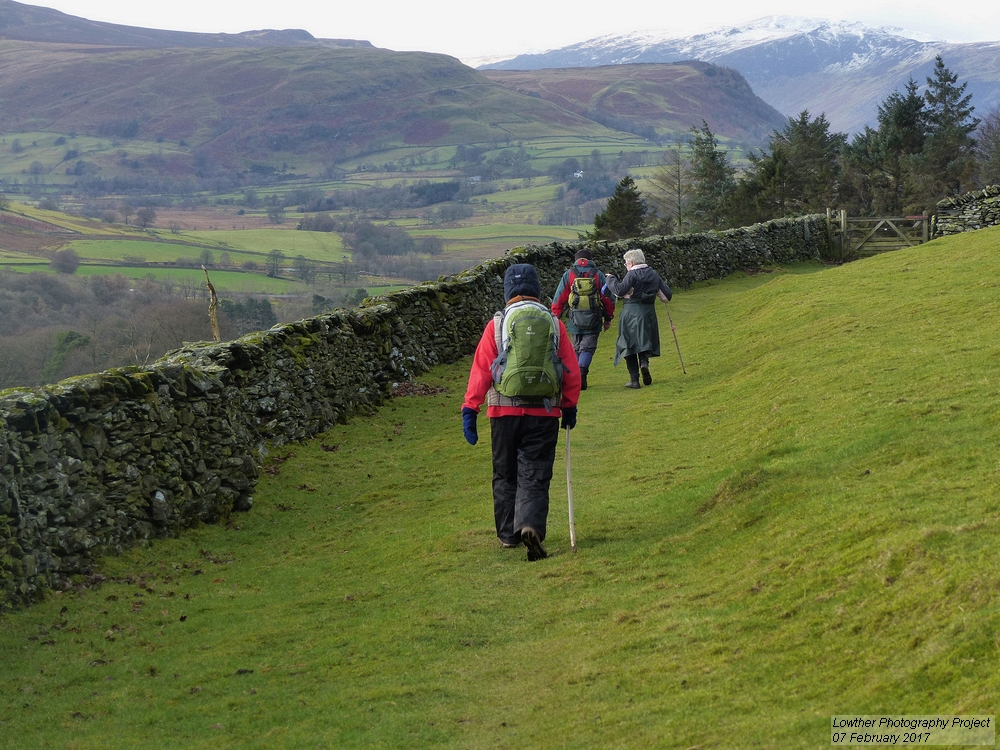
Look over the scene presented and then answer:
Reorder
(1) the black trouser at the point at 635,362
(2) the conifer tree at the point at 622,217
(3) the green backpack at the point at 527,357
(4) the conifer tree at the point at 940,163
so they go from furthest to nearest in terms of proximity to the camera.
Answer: (2) the conifer tree at the point at 622,217 < (4) the conifer tree at the point at 940,163 < (1) the black trouser at the point at 635,362 < (3) the green backpack at the point at 527,357

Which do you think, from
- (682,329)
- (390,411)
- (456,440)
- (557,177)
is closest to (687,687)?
(456,440)

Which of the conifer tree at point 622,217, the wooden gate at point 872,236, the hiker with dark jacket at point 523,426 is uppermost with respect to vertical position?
the conifer tree at point 622,217

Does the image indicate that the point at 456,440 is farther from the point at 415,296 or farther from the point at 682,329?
the point at 682,329

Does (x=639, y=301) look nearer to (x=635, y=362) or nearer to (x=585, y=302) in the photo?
(x=585, y=302)

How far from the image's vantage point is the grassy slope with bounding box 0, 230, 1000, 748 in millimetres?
5242

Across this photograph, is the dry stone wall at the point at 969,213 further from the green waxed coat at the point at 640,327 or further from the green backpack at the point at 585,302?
the green backpack at the point at 585,302

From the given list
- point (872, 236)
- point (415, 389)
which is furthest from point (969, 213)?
point (415, 389)

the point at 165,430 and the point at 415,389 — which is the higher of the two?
the point at 165,430

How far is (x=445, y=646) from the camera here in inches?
277

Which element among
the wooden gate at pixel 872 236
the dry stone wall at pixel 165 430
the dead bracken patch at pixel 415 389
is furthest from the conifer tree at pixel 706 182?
the dry stone wall at pixel 165 430

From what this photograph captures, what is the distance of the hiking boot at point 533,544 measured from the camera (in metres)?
8.53

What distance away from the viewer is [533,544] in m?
8.59

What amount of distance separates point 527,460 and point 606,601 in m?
1.76

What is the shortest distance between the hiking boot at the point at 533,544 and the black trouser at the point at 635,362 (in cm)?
856
